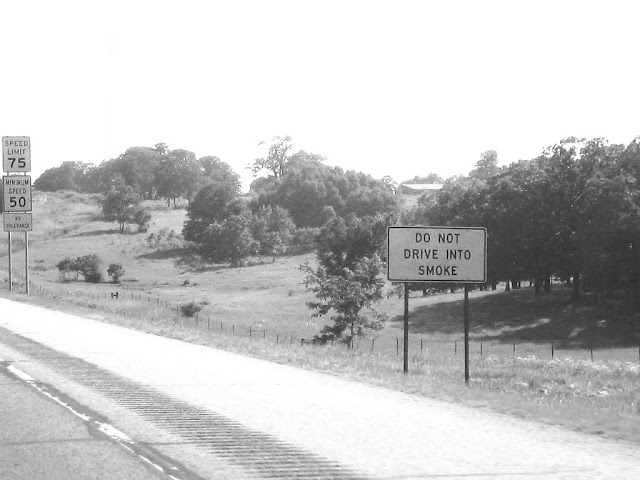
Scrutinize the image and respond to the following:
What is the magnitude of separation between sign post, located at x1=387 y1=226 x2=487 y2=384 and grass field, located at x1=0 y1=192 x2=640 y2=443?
6.65 ft

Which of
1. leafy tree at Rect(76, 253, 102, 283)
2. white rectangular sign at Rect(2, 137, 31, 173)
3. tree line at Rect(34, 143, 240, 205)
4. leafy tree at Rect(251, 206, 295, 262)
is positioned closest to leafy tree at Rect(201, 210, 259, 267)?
leafy tree at Rect(251, 206, 295, 262)

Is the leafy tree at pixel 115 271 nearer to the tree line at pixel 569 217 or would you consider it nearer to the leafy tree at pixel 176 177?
the tree line at pixel 569 217

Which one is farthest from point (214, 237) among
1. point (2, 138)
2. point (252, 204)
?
point (2, 138)

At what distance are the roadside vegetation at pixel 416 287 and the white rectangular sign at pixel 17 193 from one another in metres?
4.82

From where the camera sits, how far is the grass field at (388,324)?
17.0m

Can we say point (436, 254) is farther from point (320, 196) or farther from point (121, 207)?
point (320, 196)

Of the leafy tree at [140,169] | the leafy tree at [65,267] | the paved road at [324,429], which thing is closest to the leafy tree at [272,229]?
the leafy tree at [65,267]

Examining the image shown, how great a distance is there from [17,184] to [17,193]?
50 cm

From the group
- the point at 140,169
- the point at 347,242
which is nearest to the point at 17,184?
the point at 347,242

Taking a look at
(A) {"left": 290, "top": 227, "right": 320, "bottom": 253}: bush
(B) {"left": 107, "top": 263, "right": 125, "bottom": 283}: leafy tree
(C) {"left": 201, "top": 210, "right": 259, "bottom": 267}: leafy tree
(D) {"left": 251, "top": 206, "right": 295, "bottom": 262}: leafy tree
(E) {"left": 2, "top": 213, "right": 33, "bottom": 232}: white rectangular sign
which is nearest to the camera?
(E) {"left": 2, "top": 213, "right": 33, "bottom": 232}: white rectangular sign

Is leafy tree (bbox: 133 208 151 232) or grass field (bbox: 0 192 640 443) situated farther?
leafy tree (bbox: 133 208 151 232)

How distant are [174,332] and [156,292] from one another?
2374 inches

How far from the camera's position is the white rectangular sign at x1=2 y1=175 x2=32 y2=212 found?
50250 mm

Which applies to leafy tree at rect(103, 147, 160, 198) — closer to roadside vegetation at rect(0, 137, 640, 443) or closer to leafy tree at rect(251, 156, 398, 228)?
leafy tree at rect(251, 156, 398, 228)
